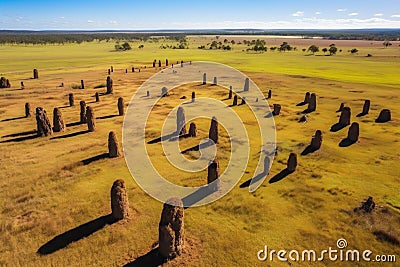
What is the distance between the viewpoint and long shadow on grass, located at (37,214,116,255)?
14.0 m

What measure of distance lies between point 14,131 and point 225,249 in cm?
2533

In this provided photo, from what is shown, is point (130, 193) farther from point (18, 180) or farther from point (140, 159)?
point (18, 180)

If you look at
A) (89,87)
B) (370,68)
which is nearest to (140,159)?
(89,87)

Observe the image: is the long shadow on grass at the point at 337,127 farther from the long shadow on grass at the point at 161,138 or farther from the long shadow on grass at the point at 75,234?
the long shadow on grass at the point at 75,234

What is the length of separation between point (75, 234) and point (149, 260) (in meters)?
4.15

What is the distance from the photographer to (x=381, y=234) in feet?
48.3

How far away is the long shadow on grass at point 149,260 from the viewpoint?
1317 centimetres

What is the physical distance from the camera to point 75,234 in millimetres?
14914

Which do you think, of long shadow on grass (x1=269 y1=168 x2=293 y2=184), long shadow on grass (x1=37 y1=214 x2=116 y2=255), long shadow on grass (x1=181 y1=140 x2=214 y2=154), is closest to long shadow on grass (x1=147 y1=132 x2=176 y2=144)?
long shadow on grass (x1=181 y1=140 x2=214 y2=154)

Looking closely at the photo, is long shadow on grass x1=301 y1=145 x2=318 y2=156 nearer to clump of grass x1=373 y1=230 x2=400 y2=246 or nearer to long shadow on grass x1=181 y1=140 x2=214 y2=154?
long shadow on grass x1=181 y1=140 x2=214 y2=154

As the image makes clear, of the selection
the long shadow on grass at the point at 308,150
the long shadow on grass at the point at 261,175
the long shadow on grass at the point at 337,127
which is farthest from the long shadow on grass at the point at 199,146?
the long shadow on grass at the point at 337,127

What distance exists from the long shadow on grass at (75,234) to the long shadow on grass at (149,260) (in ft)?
10.1

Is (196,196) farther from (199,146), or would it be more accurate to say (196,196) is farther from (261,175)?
(199,146)

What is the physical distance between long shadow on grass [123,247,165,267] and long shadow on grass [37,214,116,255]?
308 cm
